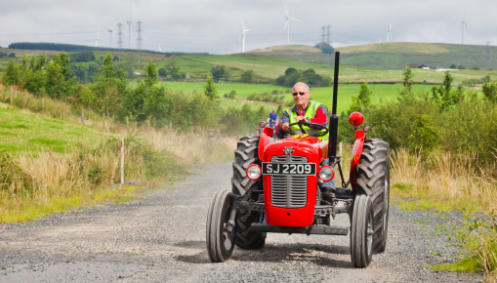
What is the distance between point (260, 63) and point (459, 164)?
141383mm

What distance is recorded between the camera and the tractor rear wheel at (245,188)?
362 inches

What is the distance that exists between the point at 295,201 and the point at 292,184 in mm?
232

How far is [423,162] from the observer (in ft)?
64.6

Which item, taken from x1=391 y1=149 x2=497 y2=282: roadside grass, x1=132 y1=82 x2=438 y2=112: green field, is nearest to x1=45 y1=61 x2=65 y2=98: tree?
x1=132 y1=82 x2=438 y2=112: green field

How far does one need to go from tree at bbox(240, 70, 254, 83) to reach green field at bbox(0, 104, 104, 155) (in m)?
89.6

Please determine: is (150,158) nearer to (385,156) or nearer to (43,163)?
(43,163)

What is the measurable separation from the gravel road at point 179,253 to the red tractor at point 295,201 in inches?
15.2

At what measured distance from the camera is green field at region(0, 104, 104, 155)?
27797mm

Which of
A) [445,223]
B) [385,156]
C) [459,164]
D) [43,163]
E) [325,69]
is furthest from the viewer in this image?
[325,69]

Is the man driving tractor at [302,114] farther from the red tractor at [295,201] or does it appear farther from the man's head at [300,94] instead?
the red tractor at [295,201]

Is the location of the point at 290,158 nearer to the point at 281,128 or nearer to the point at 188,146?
the point at 281,128

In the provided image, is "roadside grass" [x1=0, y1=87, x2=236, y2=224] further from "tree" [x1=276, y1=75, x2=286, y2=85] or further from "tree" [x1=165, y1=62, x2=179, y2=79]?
"tree" [x1=276, y1=75, x2=286, y2=85]

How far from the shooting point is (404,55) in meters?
154

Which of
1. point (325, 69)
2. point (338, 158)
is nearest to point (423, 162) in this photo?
point (338, 158)
